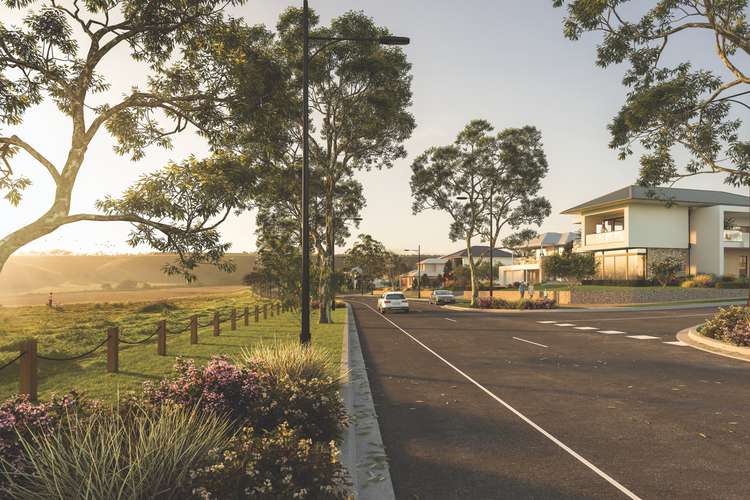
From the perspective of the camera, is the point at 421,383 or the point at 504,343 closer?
the point at 421,383

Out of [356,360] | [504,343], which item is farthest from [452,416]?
[504,343]

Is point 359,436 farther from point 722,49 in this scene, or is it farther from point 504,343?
point 722,49

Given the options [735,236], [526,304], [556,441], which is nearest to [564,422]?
[556,441]

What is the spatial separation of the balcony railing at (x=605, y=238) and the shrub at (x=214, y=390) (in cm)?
4303

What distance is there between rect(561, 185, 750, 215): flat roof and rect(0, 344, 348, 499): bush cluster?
41.8 m

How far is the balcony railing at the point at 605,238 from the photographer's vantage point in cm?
4198

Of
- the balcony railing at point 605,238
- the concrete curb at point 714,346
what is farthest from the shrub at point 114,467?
the balcony railing at point 605,238

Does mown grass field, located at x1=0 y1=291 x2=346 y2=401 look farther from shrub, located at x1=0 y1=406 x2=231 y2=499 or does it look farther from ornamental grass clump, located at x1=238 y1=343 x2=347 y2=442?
shrub, located at x1=0 y1=406 x2=231 y2=499

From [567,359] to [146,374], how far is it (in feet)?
34.3

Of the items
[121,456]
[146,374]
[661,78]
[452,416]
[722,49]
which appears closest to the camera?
[121,456]

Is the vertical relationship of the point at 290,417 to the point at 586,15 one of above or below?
below

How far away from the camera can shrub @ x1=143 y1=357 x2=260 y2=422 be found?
5316 millimetres

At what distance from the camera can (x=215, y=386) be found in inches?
219

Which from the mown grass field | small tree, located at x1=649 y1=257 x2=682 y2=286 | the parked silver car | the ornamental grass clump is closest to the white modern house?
small tree, located at x1=649 y1=257 x2=682 y2=286
